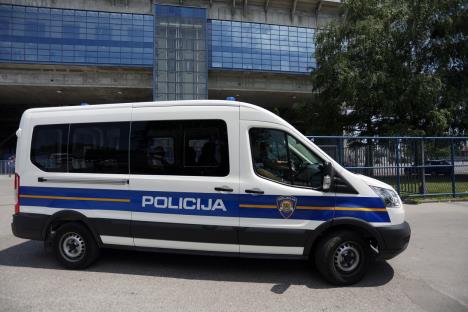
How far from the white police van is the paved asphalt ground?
13.9 inches

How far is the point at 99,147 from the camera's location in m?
5.09

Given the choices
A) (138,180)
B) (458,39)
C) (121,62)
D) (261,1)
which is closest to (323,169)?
(138,180)

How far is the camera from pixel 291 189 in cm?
450

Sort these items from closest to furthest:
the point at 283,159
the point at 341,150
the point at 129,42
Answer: the point at 283,159 < the point at 341,150 < the point at 129,42

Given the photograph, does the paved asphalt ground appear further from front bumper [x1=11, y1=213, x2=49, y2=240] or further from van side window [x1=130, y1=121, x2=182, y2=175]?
van side window [x1=130, y1=121, x2=182, y2=175]

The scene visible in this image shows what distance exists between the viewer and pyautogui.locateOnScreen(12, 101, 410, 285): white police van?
A: 4492 mm

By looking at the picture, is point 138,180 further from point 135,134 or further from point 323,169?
point 323,169

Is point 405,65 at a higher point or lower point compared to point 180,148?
higher

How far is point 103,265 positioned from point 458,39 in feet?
59.4

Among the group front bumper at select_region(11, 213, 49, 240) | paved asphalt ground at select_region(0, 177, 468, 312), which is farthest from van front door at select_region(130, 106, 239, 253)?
front bumper at select_region(11, 213, 49, 240)

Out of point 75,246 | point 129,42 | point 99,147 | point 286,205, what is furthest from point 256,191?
point 129,42

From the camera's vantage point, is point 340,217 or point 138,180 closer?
point 340,217

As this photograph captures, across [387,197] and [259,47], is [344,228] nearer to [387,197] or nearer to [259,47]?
[387,197]

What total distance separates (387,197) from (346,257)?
97cm
